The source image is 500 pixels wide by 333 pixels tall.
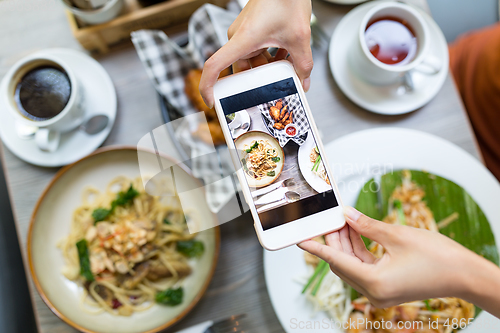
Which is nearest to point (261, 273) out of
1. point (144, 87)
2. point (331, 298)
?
point (331, 298)

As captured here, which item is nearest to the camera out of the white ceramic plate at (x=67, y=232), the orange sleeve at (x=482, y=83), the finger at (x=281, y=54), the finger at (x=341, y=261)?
the finger at (x=341, y=261)

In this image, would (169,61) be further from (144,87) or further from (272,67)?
(272,67)

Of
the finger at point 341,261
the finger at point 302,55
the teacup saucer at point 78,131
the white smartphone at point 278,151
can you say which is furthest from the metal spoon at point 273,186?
the teacup saucer at point 78,131

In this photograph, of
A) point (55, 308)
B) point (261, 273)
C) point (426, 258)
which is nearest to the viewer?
point (426, 258)

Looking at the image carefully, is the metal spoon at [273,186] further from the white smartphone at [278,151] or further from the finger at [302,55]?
the finger at [302,55]

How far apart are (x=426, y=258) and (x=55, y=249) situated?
86cm

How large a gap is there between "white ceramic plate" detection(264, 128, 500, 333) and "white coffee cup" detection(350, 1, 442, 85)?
14 cm

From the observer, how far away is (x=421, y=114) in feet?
2.87

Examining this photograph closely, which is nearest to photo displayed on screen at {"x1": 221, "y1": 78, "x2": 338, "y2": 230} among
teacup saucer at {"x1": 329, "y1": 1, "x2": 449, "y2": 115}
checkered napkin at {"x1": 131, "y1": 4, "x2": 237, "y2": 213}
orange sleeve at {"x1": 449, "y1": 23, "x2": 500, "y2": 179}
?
checkered napkin at {"x1": 131, "y1": 4, "x2": 237, "y2": 213}

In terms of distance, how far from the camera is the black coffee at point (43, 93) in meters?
0.77

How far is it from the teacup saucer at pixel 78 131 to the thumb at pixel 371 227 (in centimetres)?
65

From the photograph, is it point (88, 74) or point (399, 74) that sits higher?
point (88, 74)

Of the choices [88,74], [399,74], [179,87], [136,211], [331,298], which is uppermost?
[88,74]

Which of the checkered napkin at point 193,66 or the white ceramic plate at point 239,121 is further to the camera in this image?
the checkered napkin at point 193,66
